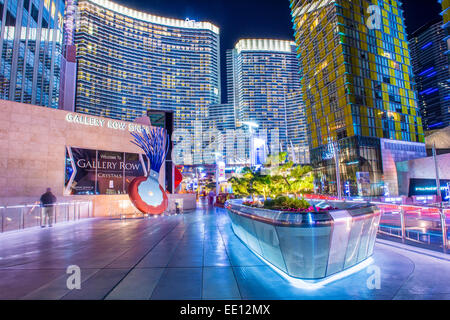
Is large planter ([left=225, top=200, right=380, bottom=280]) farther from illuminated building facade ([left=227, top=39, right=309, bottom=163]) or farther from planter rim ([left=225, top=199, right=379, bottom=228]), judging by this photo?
illuminated building facade ([left=227, top=39, right=309, bottom=163])

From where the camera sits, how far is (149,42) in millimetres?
116938

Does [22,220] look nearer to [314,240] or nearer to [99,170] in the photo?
[99,170]

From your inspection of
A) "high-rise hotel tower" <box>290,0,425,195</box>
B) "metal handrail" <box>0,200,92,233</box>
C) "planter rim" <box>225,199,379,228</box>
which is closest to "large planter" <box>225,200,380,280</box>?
"planter rim" <box>225,199,379,228</box>

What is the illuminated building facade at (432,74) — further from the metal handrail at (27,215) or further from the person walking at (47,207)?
the person walking at (47,207)

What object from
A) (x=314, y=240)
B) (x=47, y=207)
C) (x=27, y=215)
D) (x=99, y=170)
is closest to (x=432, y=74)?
(x=99, y=170)

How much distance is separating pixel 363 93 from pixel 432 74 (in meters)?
122

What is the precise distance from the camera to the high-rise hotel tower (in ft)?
167

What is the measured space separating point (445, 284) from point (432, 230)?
22.8ft

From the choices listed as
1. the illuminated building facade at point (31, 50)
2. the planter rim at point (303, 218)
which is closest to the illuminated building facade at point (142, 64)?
the illuminated building facade at point (31, 50)

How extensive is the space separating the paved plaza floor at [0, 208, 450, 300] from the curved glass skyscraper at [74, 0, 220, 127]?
9423 cm

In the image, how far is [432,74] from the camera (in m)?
136

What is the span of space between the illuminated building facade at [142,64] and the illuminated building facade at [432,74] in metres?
117

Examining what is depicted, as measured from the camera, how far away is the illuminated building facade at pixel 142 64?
10038 centimetres
